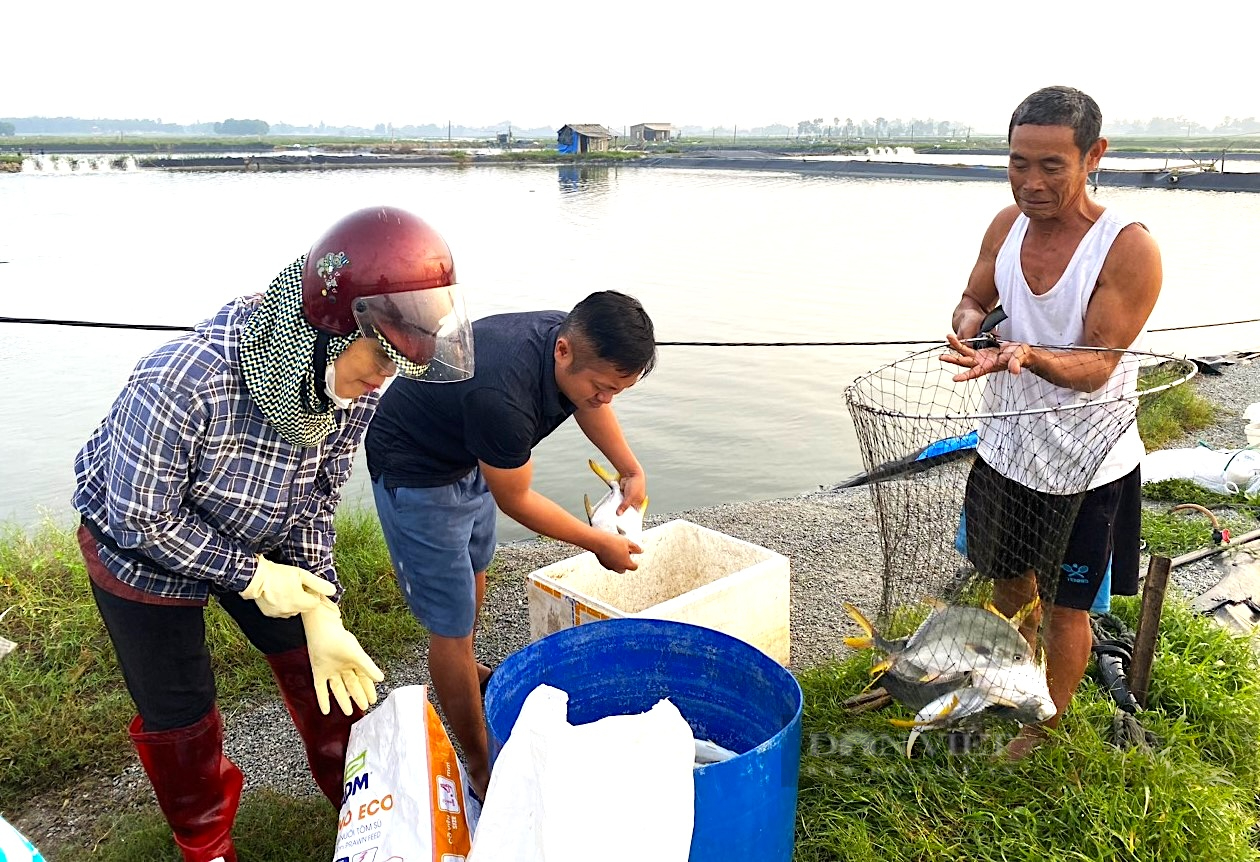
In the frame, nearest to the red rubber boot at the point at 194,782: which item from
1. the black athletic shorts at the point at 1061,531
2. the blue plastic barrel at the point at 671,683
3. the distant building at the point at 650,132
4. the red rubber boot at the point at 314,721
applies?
the red rubber boot at the point at 314,721

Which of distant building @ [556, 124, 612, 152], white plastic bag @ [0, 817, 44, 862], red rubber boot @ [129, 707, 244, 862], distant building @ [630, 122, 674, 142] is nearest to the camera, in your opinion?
white plastic bag @ [0, 817, 44, 862]

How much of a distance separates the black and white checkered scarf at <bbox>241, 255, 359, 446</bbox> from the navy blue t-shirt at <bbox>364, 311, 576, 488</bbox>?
46cm

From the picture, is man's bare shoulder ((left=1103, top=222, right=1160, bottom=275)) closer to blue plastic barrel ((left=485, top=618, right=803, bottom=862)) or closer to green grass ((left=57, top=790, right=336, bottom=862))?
blue plastic barrel ((left=485, top=618, right=803, bottom=862))

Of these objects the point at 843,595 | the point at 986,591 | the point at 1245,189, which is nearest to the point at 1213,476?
the point at 843,595

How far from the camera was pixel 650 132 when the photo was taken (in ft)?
312

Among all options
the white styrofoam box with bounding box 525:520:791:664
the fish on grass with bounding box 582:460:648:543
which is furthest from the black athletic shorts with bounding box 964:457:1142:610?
the fish on grass with bounding box 582:460:648:543

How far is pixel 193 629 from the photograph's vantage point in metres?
2.13

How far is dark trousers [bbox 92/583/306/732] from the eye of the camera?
2.04m

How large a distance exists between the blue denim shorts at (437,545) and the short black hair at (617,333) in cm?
64

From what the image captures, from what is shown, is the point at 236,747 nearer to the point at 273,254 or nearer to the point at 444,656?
the point at 444,656

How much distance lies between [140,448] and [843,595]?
323 centimetres

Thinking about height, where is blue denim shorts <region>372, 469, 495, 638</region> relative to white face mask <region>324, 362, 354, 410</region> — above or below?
below

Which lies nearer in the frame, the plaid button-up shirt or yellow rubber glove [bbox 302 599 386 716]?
the plaid button-up shirt

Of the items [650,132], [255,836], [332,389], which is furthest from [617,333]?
[650,132]
